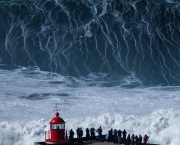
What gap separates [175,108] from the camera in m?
52.2

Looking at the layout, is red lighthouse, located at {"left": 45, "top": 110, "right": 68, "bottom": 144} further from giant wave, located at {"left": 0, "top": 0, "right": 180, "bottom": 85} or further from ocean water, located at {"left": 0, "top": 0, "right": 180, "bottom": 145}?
giant wave, located at {"left": 0, "top": 0, "right": 180, "bottom": 85}

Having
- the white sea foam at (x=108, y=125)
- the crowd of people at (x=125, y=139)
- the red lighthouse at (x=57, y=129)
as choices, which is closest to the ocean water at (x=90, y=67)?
the white sea foam at (x=108, y=125)

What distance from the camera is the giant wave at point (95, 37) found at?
195 feet

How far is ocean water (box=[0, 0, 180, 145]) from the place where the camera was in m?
50.7

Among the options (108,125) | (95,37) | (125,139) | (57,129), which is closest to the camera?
(57,129)

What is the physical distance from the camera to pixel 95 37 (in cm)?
6319

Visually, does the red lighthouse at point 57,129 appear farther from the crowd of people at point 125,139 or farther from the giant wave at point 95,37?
the giant wave at point 95,37

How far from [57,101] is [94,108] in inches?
123

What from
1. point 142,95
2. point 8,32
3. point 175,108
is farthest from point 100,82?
point 8,32

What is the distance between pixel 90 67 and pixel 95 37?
4499mm

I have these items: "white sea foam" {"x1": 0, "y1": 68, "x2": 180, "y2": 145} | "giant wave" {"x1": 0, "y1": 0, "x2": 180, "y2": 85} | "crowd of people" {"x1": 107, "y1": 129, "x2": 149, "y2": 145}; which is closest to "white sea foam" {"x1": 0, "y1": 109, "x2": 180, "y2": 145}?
"white sea foam" {"x1": 0, "y1": 68, "x2": 180, "y2": 145}

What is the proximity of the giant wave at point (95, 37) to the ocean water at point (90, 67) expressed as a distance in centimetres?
9

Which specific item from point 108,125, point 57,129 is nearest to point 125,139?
point 57,129

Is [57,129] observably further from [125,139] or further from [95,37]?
[95,37]
